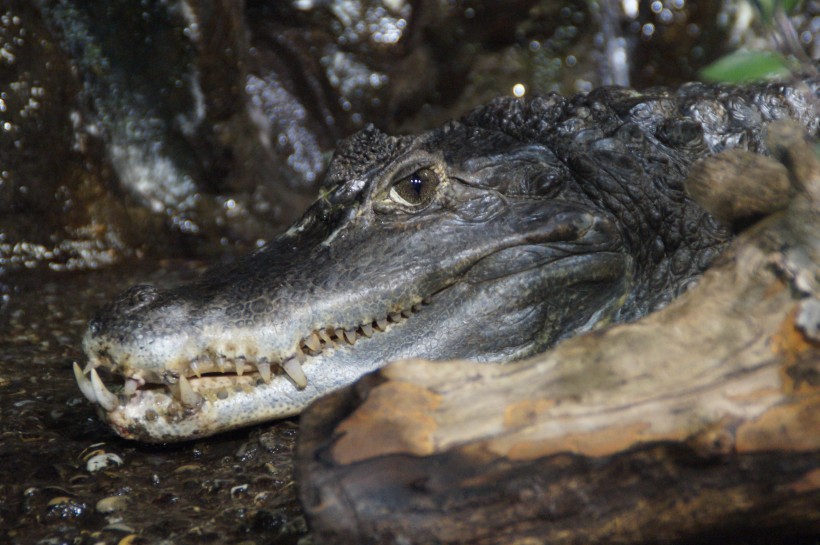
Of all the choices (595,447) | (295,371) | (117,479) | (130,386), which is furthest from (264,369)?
→ (595,447)

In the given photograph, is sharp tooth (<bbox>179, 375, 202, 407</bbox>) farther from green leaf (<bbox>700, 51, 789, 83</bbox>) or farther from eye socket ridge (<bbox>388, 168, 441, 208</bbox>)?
green leaf (<bbox>700, 51, 789, 83</bbox>)

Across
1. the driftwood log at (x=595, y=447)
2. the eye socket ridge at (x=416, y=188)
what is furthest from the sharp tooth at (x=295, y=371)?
the driftwood log at (x=595, y=447)

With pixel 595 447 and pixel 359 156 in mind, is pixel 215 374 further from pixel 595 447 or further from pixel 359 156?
pixel 595 447

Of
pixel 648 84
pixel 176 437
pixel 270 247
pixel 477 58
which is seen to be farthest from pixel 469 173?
pixel 648 84

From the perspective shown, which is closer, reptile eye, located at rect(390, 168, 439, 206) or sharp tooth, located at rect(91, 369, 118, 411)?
sharp tooth, located at rect(91, 369, 118, 411)

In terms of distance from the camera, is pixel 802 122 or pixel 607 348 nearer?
pixel 607 348

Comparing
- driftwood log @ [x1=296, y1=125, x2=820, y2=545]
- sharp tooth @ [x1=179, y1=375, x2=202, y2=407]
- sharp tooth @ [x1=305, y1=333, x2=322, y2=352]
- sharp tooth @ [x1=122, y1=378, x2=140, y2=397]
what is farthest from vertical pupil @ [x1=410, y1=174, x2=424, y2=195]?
driftwood log @ [x1=296, y1=125, x2=820, y2=545]

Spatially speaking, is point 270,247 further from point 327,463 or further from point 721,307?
point 721,307
